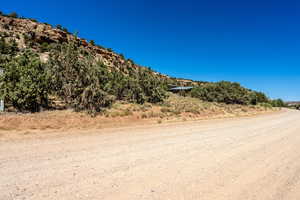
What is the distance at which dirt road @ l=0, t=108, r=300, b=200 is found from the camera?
126 inches

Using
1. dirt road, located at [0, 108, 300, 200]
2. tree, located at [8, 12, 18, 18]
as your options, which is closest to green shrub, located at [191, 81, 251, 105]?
dirt road, located at [0, 108, 300, 200]

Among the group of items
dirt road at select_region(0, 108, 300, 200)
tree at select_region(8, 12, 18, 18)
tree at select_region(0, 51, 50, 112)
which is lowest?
dirt road at select_region(0, 108, 300, 200)

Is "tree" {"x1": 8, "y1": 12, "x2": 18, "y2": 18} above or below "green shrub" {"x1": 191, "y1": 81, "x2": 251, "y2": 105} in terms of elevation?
above

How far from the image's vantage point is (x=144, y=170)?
13.8 ft

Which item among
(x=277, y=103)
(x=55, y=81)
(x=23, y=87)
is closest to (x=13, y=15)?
(x=55, y=81)

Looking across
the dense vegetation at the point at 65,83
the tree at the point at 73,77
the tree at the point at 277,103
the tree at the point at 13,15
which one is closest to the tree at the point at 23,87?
the dense vegetation at the point at 65,83

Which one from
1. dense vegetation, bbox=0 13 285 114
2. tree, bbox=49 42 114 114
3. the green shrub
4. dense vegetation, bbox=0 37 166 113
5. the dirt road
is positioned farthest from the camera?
the green shrub

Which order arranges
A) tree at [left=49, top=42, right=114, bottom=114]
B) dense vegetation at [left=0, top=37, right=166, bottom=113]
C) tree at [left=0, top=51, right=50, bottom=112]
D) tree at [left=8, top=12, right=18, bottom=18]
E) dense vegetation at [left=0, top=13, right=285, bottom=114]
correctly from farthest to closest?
tree at [left=8, top=12, right=18, bottom=18]
tree at [left=49, top=42, right=114, bottom=114]
dense vegetation at [left=0, top=13, right=285, bottom=114]
dense vegetation at [left=0, top=37, right=166, bottom=113]
tree at [left=0, top=51, right=50, bottom=112]

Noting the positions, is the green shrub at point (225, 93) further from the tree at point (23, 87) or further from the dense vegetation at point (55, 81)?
the tree at point (23, 87)

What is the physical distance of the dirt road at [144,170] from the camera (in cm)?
320

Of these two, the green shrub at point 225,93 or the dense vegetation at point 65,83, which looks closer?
the dense vegetation at point 65,83

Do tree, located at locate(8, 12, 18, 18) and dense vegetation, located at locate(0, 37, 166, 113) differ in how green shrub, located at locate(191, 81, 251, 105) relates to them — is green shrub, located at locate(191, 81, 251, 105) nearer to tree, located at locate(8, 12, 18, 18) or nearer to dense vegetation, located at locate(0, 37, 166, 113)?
dense vegetation, located at locate(0, 37, 166, 113)

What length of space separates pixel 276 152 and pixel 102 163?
18.8ft

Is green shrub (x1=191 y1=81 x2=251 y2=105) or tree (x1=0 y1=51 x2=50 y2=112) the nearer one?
tree (x1=0 y1=51 x2=50 y2=112)
